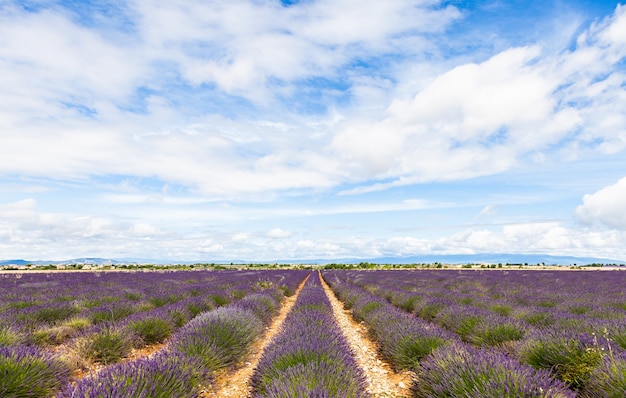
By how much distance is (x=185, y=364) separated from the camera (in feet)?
14.1

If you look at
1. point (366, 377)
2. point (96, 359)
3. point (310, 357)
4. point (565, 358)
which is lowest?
point (96, 359)

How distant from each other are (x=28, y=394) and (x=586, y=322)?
837 centimetres

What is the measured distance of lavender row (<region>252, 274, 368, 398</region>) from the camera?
3.30m

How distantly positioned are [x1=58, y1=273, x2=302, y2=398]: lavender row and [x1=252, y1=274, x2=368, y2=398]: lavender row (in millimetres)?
839

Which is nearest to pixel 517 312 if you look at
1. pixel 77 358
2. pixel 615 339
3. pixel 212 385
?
pixel 615 339

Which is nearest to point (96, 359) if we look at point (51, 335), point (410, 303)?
point (51, 335)

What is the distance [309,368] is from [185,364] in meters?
1.61

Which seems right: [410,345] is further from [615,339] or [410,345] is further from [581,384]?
[615,339]

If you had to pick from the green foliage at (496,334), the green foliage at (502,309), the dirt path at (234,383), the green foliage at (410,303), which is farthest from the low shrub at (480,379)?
the green foliage at (410,303)

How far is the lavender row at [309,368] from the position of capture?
3305 millimetres

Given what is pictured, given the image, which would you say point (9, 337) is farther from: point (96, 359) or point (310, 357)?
point (310, 357)

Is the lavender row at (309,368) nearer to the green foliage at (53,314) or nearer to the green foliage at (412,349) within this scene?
the green foliage at (412,349)

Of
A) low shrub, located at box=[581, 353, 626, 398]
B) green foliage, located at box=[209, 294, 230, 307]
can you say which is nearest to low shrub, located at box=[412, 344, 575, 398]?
low shrub, located at box=[581, 353, 626, 398]

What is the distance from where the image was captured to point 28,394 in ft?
13.2
